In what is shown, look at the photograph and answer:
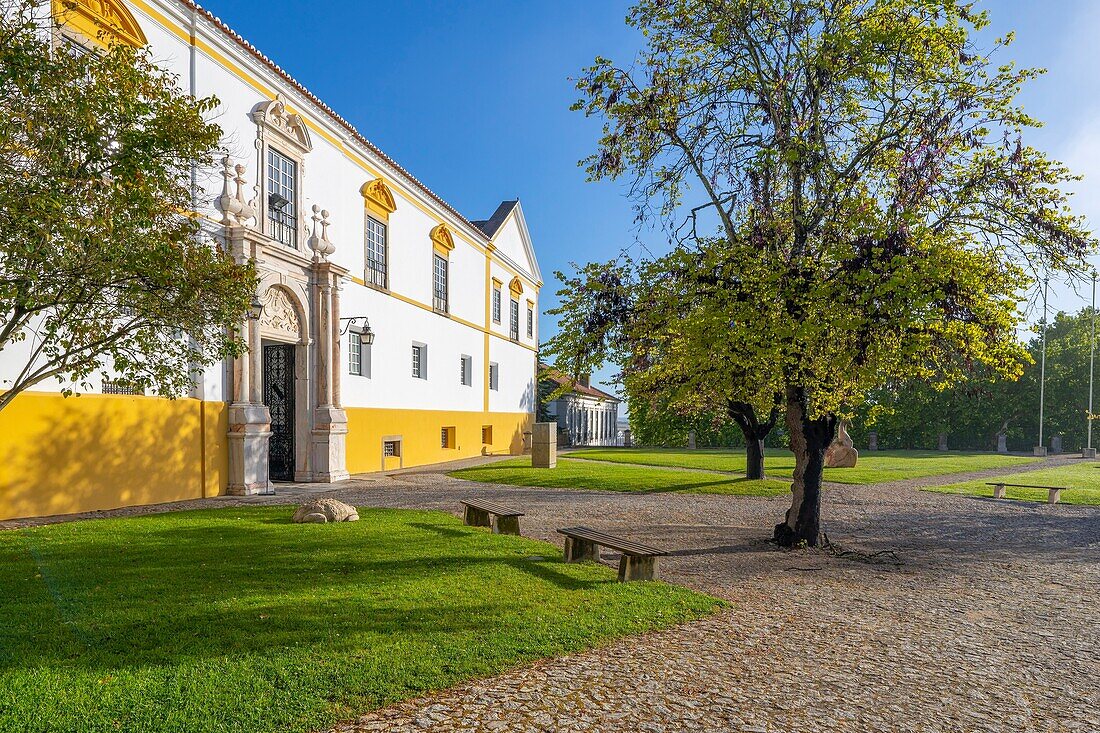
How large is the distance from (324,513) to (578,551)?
4.40 metres

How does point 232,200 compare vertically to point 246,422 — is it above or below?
above

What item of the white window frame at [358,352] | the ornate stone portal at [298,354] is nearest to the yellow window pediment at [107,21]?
the ornate stone portal at [298,354]

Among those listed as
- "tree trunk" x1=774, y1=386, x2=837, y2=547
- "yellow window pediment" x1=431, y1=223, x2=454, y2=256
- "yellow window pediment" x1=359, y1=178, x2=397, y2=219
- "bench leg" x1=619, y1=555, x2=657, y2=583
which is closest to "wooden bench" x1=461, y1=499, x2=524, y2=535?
"bench leg" x1=619, y1=555, x2=657, y2=583

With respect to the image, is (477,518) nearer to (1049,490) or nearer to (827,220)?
(827,220)

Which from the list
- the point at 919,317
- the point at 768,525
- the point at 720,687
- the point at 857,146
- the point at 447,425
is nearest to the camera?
the point at 720,687

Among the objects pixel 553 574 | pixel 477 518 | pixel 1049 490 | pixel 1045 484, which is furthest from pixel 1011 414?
pixel 553 574

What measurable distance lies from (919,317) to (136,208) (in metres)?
8.52

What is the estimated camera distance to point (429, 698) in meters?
4.14

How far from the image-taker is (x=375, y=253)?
2034 cm

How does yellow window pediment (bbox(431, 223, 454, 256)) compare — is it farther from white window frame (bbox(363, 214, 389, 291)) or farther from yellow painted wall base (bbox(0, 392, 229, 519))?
yellow painted wall base (bbox(0, 392, 229, 519))

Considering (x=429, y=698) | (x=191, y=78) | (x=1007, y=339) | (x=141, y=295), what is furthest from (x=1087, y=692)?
(x=191, y=78)

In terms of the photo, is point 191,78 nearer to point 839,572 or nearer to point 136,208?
point 136,208

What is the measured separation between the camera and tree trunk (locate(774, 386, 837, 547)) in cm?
982

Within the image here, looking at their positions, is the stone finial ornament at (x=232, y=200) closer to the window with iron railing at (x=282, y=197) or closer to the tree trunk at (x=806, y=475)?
the window with iron railing at (x=282, y=197)
